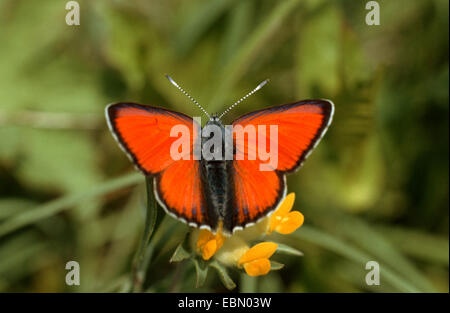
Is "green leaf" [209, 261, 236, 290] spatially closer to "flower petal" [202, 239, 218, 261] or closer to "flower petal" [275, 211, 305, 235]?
"flower petal" [202, 239, 218, 261]

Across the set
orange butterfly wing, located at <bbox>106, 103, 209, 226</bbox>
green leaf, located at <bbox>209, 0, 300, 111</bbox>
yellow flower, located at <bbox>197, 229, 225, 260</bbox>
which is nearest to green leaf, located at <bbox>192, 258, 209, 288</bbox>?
yellow flower, located at <bbox>197, 229, 225, 260</bbox>

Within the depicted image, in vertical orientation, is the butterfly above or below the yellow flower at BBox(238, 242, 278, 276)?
above

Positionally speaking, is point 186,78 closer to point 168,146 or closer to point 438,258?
point 168,146

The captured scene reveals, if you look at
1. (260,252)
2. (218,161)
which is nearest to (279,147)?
(218,161)

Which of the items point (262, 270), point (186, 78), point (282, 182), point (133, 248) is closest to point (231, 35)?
point (186, 78)

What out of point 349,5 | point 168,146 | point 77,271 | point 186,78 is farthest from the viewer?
point 349,5

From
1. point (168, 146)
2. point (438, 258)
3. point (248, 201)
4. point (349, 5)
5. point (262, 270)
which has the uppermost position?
point (349, 5)
